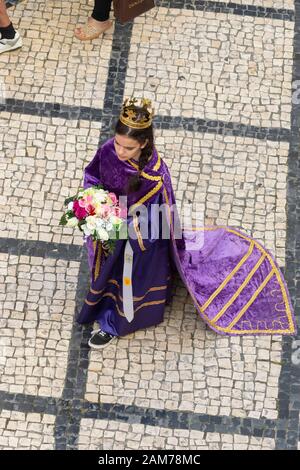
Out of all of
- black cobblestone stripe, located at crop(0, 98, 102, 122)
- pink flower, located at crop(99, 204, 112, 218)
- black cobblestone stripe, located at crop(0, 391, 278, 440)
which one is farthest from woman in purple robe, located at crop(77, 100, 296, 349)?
black cobblestone stripe, located at crop(0, 98, 102, 122)

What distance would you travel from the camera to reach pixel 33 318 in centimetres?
759

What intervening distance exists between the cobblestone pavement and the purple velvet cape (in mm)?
142

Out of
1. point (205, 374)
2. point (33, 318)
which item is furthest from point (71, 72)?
point (205, 374)

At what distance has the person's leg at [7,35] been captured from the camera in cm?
875

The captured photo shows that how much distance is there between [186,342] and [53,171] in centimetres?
202

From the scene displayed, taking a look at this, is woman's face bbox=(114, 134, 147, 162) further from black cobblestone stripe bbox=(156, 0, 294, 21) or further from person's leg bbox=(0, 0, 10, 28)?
black cobblestone stripe bbox=(156, 0, 294, 21)

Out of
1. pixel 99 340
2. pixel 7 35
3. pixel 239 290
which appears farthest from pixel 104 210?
pixel 7 35

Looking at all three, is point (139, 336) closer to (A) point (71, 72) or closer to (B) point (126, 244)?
(B) point (126, 244)

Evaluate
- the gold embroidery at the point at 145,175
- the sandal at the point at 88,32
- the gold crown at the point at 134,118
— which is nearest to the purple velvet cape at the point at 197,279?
the gold embroidery at the point at 145,175

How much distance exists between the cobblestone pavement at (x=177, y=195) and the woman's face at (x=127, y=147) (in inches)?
70.6

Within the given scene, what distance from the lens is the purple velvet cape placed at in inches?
268

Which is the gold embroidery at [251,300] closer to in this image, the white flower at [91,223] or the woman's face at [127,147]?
the white flower at [91,223]

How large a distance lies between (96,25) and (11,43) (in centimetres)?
86
